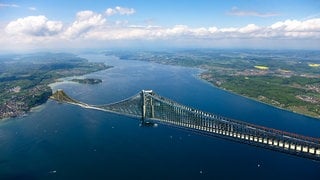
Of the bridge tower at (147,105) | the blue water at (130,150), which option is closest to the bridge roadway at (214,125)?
the bridge tower at (147,105)

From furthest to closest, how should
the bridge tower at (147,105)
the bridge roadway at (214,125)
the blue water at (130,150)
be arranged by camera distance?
the bridge tower at (147,105), the blue water at (130,150), the bridge roadway at (214,125)

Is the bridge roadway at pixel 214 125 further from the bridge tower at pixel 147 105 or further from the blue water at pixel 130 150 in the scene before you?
the blue water at pixel 130 150

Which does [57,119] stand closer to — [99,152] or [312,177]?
[99,152]

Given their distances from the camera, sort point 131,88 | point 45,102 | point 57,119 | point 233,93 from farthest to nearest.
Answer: point 131,88 < point 233,93 < point 45,102 < point 57,119

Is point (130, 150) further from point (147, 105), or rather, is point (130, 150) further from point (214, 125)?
point (214, 125)

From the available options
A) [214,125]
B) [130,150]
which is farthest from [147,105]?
[214,125]

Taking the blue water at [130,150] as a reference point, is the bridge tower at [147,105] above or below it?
above

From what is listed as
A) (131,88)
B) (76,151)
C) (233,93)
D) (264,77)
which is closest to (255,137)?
(76,151)
